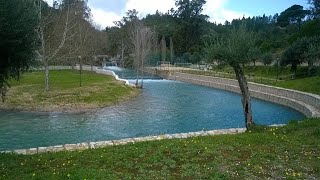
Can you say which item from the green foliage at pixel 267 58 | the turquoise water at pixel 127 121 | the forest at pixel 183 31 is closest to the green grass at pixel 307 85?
the turquoise water at pixel 127 121

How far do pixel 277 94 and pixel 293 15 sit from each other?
188 feet

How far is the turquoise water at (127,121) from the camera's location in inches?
780

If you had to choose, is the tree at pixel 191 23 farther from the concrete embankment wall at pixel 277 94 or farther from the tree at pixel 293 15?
the concrete embankment wall at pixel 277 94

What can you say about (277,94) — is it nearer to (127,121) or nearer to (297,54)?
(297,54)

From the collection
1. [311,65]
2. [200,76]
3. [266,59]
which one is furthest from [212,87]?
[311,65]

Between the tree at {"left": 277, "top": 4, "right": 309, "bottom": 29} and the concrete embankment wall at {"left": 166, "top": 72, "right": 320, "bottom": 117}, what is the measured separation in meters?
39.2

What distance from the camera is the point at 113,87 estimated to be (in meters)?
39.8

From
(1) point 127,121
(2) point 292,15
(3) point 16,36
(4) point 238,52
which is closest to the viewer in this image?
(3) point 16,36

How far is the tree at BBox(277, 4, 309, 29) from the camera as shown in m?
84.3

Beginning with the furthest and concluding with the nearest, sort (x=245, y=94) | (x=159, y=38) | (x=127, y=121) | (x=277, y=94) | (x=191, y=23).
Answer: (x=159, y=38) → (x=191, y=23) → (x=277, y=94) → (x=127, y=121) → (x=245, y=94)

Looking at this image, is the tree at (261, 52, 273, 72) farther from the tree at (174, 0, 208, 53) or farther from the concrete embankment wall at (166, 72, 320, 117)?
the tree at (174, 0, 208, 53)

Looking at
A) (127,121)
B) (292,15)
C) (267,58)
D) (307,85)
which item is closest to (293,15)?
(292,15)

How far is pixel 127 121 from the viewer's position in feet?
80.1

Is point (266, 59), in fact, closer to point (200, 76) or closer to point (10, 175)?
point (200, 76)
